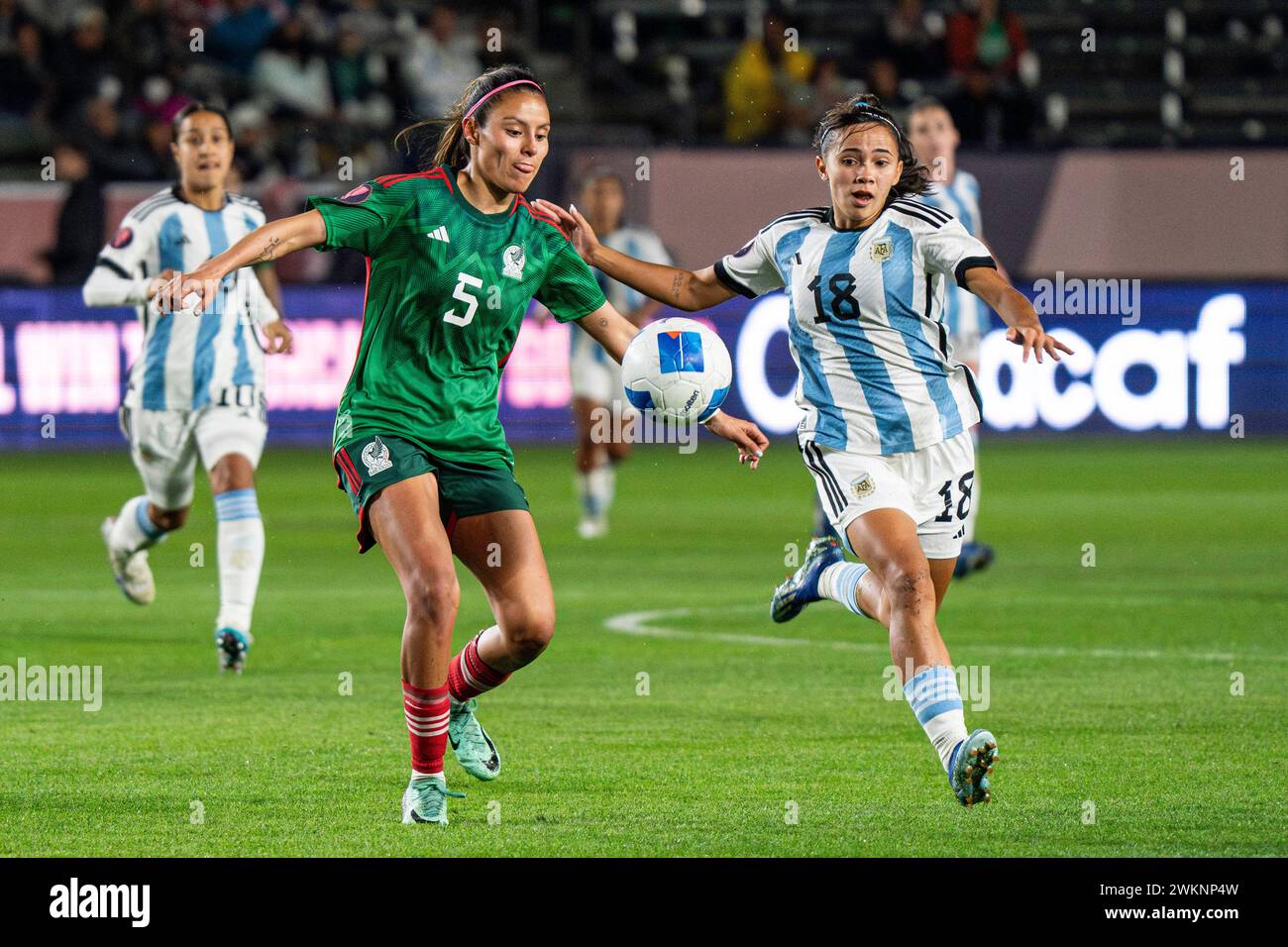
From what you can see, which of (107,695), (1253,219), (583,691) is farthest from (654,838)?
(1253,219)

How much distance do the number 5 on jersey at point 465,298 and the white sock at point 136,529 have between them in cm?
407

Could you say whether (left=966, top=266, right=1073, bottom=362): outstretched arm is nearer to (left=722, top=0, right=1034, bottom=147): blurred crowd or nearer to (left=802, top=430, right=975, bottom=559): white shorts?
(left=802, top=430, right=975, bottom=559): white shorts

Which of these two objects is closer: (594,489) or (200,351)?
(200,351)

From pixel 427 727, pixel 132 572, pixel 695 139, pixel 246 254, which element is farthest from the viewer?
pixel 695 139

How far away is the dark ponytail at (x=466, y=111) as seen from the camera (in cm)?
654

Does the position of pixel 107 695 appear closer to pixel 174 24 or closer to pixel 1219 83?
pixel 174 24

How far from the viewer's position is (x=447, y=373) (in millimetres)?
6551

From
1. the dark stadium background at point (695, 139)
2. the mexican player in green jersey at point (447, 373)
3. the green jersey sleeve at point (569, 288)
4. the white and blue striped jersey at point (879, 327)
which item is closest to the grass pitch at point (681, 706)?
the mexican player in green jersey at point (447, 373)

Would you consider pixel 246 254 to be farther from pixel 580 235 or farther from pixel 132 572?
pixel 132 572

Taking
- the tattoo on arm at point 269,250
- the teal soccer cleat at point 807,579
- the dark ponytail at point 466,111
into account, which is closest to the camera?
the tattoo on arm at point 269,250

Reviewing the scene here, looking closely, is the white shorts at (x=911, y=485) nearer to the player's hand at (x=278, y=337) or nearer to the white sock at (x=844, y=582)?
the white sock at (x=844, y=582)

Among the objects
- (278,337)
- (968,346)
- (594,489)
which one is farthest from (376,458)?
(594,489)

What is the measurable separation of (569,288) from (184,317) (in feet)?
10.7

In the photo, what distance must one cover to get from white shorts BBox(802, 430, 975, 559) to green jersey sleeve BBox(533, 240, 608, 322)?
2.73ft
